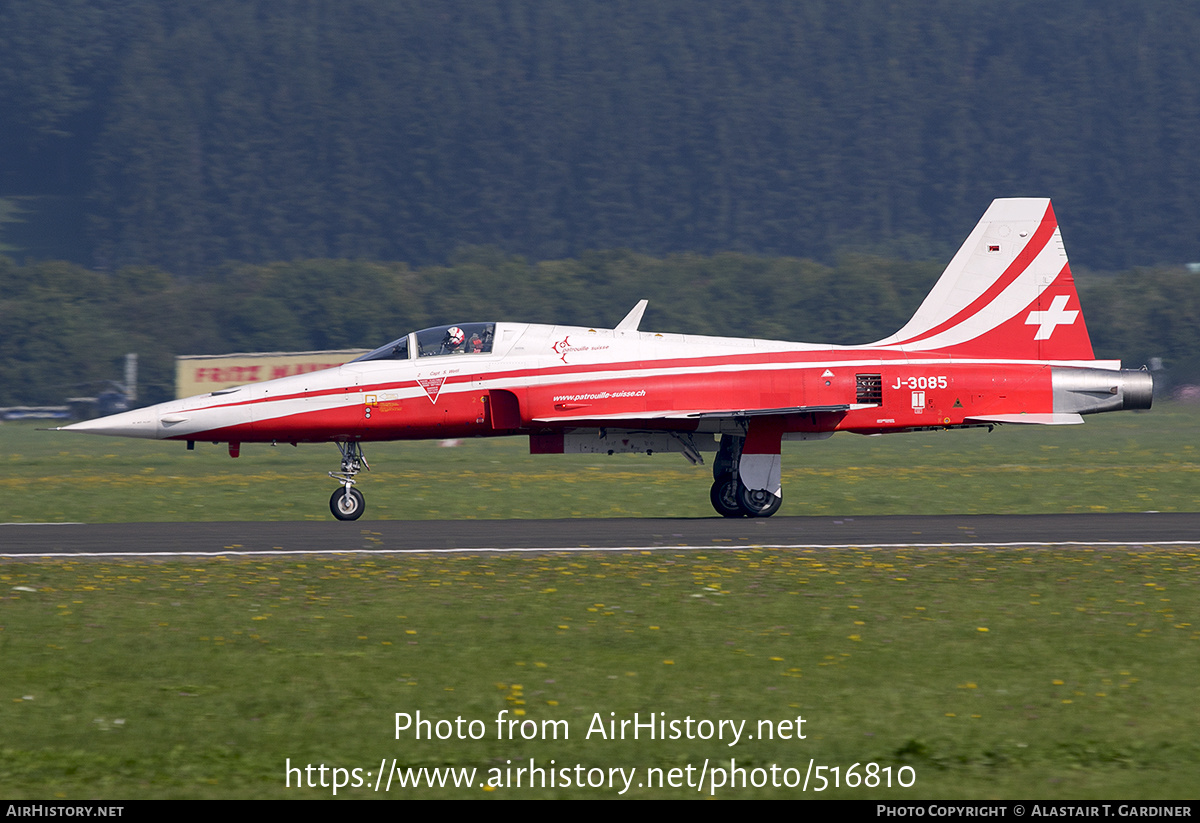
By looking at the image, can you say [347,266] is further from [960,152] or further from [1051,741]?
[1051,741]

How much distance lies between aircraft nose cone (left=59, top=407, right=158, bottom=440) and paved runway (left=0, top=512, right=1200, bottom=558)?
1.34 m

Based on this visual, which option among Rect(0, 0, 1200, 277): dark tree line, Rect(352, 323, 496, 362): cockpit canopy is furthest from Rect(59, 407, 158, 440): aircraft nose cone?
Rect(0, 0, 1200, 277): dark tree line

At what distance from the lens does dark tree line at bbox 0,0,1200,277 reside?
467 feet

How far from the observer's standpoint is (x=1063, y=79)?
15612cm

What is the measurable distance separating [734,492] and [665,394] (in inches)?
78.4

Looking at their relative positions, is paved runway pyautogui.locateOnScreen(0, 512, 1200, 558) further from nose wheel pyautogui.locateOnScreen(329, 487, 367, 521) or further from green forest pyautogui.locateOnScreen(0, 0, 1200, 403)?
green forest pyautogui.locateOnScreen(0, 0, 1200, 403)

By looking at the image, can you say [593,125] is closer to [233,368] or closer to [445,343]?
[233,368]

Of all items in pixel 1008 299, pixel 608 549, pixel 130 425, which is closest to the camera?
pixel 608 549

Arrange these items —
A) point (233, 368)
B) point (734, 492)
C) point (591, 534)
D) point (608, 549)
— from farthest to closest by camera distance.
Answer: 1. point (233, 368)
2. point (734, 492)
3. point (591, 534)
4. point (608, 549)

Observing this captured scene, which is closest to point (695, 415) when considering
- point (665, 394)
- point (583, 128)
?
point (665, 394)

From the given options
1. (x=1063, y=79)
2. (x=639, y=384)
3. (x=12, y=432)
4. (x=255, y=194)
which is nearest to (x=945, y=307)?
(x=639, y=384)

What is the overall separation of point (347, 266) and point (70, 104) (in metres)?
78.5

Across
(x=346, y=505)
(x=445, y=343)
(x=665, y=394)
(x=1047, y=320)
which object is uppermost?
(x=1047, y=320)

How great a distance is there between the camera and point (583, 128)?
149 metres
